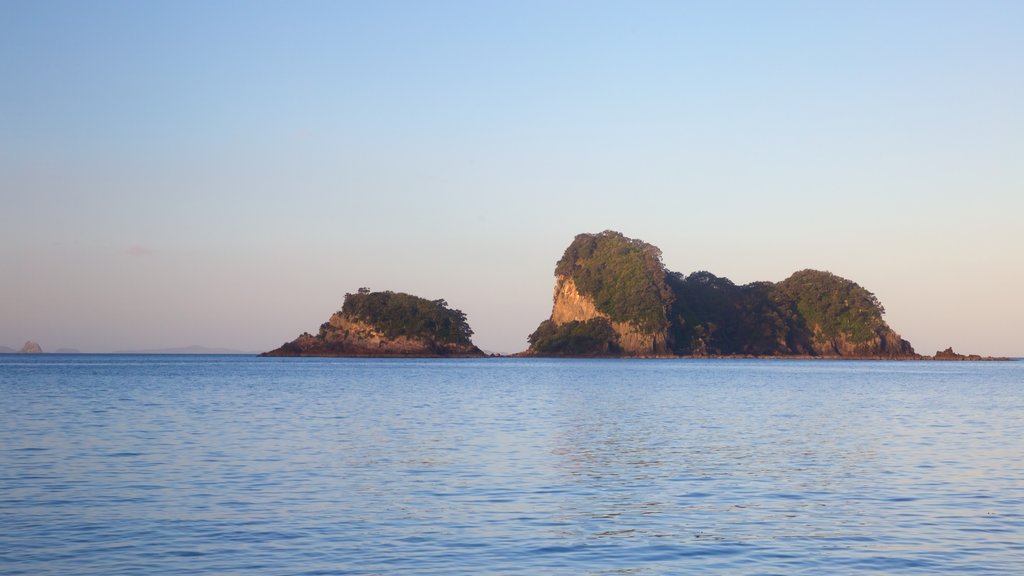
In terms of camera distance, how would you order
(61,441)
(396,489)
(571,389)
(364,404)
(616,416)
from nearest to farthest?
(396,489), (61,441), (616,416), (364,404), (571,389)

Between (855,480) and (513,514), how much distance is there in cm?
872

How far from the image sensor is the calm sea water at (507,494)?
14.9 m

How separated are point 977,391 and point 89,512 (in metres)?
64.6

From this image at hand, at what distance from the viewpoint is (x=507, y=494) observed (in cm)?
2067

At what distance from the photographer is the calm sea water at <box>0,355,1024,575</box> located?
14.9 meters

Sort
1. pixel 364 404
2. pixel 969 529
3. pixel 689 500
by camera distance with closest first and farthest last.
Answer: pixel 969 529 → pixel 689 500 → pixel 364 404

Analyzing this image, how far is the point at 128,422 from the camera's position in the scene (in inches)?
1508

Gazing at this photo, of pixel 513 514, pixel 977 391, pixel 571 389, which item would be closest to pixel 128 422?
pixel 513 514

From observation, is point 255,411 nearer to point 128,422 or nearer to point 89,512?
point 128,422

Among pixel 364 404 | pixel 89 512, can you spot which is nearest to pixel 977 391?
pixel 364 404

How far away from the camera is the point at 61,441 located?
3052 centimetres

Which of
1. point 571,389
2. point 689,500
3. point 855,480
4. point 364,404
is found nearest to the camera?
point 689,500

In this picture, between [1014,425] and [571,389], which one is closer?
[1014,425]

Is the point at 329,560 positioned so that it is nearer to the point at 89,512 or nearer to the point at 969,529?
the point at 89,512
